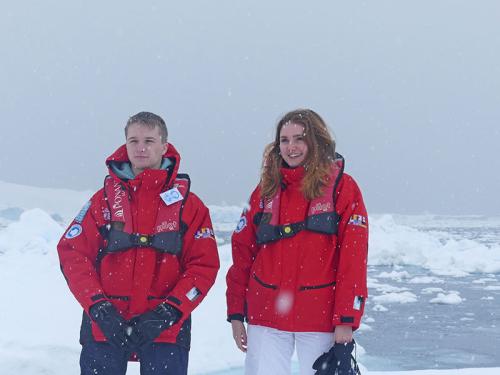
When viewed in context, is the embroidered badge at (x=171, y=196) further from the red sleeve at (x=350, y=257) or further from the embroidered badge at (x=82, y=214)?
the red sleeve at (x=350, y=257)

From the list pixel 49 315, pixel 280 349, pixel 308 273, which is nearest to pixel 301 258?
pixel 308 273

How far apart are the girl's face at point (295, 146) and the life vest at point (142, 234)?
489 mm

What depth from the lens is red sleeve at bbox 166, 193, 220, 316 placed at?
7.29ft

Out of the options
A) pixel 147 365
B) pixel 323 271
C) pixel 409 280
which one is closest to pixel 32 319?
pixel 147 365

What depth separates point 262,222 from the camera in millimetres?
2424

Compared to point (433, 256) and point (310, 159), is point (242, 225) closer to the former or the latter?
point (310, 159)

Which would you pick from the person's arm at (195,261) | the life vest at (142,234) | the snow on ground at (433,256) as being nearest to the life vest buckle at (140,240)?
the life vest at (142,234)

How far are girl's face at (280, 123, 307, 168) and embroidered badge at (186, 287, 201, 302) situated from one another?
0.71 meters

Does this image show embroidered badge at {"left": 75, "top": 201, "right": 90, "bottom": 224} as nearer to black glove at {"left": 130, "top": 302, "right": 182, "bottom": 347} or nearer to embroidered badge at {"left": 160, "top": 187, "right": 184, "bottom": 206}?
embroidered badge at {"left": 160, "top": 187, "right": 184, "bottom": 206}

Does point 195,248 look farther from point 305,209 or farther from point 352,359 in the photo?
point 352,359

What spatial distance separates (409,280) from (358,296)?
1912 centimetres

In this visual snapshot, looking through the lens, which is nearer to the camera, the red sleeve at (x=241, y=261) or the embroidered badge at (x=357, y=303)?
the embroidered badge at (x=357, y=303)

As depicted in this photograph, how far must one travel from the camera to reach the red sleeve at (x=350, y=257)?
2180mm

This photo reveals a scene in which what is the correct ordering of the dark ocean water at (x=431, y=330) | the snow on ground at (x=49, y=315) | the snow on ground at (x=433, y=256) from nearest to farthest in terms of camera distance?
the snow on ground at (x=49, y=315)
the dark ocean water at (x=431, y=330)
the snow on ground at (x=433, y=256)
